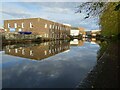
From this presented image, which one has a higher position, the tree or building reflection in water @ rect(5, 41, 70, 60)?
the tree

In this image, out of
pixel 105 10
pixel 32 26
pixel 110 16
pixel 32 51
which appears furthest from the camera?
pixel 32 26

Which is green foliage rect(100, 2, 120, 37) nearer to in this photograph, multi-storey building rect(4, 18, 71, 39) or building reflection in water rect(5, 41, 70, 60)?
building reflection in water rect(5, 41, 70, 60)

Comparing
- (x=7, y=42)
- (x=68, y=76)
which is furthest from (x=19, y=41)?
(x=68, y=76)

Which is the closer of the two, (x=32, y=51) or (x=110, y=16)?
(x=110, y=16)

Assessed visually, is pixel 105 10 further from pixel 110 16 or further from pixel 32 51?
pixel 32 51

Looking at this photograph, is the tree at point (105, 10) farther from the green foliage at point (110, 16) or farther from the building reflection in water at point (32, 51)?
the building reflection in water at point (32, 51)

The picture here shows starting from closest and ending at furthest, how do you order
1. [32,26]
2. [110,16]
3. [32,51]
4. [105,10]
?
[105,10], [110,16], [32,51], [32,26]

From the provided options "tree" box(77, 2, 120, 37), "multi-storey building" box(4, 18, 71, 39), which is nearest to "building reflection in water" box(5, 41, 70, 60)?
"tree" box(77, 2, 120, 37)

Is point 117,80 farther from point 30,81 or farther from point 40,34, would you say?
point 40,34

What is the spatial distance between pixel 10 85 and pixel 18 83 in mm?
607

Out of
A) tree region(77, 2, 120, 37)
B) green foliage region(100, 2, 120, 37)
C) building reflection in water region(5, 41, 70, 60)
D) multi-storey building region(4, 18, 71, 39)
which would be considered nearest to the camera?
tree region(77, 2, 120, 37)

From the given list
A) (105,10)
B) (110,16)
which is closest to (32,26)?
(110,16)

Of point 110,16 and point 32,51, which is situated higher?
point 110,16

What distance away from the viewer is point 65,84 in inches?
470
